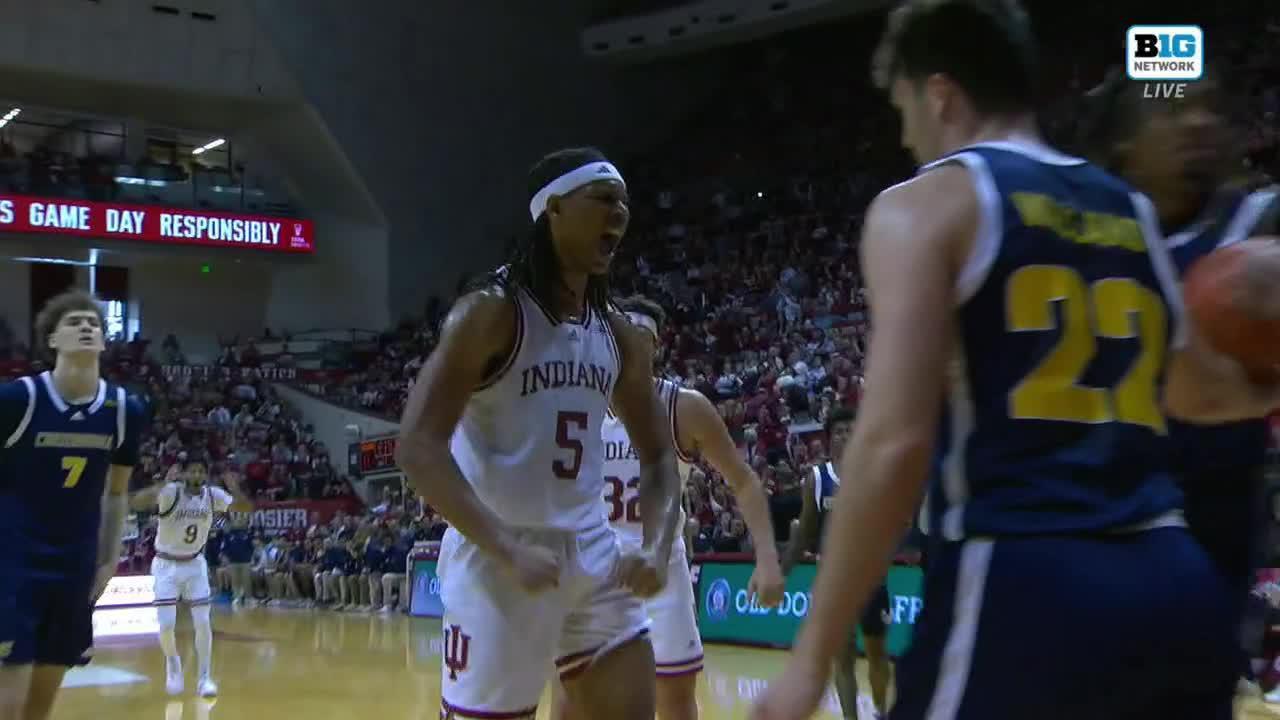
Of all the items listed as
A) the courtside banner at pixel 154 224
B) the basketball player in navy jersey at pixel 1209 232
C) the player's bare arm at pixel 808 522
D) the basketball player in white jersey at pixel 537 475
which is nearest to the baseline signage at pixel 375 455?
the courtside banner at pixel 154 224

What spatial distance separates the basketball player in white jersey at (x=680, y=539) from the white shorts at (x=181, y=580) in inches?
272

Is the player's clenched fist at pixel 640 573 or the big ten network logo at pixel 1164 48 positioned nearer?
the player's clenched fist at pixel 640 573

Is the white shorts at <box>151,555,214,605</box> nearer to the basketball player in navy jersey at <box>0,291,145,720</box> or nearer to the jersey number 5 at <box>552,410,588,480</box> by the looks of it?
the basketball player in navy jersey at <box>0,291,145,720</box>

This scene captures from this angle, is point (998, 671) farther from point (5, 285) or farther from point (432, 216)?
point (5, 285)

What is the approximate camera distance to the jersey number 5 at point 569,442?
153 inches

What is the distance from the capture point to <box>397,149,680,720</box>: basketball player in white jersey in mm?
3643

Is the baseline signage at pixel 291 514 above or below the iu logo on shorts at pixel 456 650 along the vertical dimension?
below

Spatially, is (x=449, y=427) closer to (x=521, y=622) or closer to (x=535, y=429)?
(x=535, y=429)

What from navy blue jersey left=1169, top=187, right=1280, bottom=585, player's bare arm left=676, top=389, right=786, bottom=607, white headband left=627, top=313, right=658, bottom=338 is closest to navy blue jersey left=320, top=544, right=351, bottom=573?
player's bare arm left=676, top=389, right=786, bottom=607

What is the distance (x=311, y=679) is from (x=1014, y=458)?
1131 centimetres

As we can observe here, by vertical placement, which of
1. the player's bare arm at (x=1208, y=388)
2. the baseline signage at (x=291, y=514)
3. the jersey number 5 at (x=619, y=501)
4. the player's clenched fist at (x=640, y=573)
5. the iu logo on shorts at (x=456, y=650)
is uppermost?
the player's bare arm at (x=1208, y=388)

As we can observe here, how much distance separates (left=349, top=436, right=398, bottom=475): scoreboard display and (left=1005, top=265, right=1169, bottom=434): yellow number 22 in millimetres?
24761

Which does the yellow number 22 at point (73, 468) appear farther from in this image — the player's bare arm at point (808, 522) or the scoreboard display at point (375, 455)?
the scoreboard display at point (375, 455)

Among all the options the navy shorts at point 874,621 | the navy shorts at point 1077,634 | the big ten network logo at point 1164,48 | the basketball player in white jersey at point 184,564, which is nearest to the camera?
the navy shorts at point 1077,634
